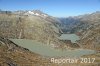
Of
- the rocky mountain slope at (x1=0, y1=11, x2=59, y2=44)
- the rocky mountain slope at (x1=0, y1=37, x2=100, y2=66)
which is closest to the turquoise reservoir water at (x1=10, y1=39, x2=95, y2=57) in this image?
the rocky mountain slope at (x1=0, y1=37, x2=100, y2=66)

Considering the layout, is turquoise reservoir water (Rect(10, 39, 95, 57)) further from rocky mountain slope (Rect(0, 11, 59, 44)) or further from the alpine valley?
rocky mountain slope (Rect(0, 11, 59, 44))

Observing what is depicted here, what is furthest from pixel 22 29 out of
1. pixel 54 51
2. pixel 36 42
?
pixel 54 51

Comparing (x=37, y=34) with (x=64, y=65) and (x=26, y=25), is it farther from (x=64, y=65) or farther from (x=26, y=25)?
(x=64, y=65)

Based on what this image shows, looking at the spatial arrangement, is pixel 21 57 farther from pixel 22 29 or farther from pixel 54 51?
pixel 22 29

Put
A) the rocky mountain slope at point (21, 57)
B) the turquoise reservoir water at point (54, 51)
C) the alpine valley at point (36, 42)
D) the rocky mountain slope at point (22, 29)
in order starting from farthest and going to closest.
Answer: the rocky mountain slope at point (22, 29) < the turquoise reservoir water at point (54, 51) < the alpine valley at point (36, 42) < the rocky mountain slope at point (21, 57)

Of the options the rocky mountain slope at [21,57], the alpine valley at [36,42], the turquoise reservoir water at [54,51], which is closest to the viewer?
the rocky mountain slope at [21,57]

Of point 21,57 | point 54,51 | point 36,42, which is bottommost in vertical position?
point 54,51

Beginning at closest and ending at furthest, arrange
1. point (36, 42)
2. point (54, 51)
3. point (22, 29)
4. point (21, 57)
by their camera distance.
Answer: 1. point (21, 57)
2. point (54, 51)
3. point (36, 42)
4. point (22, 29)

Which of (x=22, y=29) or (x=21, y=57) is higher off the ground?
(x=22, y=29)

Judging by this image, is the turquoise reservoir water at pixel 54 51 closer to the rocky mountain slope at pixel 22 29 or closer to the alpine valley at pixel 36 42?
the alpine valley at pixel 36 42

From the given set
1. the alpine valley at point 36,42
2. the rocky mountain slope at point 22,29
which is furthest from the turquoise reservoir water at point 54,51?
the rocky mountain slope at point 22,29

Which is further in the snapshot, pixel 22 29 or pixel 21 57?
pixel 22 29
